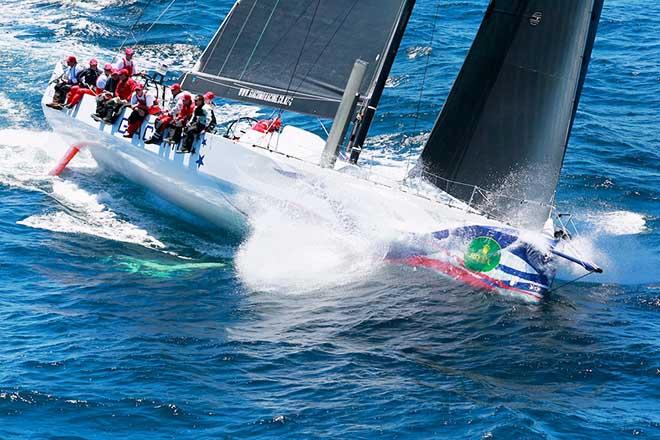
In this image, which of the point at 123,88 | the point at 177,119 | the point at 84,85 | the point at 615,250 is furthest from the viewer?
the point at 84,85

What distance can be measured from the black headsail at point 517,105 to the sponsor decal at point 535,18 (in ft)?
0.06

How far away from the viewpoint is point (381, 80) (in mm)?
19312

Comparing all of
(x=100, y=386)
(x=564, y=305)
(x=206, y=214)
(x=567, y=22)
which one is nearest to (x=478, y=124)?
(x=567, y=22)

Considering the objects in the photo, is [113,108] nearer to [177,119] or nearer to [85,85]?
[85,85]

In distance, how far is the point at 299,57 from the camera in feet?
68.4

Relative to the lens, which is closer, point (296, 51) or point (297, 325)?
point (297, 325)

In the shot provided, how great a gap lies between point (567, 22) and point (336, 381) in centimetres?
778

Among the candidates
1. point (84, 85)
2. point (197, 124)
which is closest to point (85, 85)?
point (84, 85)

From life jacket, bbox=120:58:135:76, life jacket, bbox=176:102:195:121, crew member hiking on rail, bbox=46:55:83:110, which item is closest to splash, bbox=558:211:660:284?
life jacket, bbox=176:102:195:121

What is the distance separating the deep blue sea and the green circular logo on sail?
0.51 meters

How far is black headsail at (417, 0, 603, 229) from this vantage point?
1753 cm

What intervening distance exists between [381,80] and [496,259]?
13.8ft

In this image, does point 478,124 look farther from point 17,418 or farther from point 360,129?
point 17,418

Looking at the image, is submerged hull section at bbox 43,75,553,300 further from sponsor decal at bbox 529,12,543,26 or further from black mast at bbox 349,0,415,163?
sponsor decal at bbox 529,12,543,26
